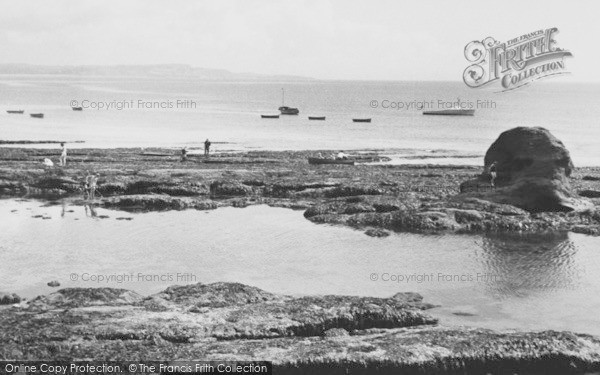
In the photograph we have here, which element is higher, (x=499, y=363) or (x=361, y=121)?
(x=361, y=121)

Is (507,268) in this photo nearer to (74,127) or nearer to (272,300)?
(272,300)

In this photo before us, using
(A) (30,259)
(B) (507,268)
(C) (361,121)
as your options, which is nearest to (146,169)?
(A) (30,259)

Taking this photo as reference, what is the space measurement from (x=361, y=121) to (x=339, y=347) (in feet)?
432

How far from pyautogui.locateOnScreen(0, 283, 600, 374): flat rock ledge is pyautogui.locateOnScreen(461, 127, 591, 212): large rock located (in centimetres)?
2276

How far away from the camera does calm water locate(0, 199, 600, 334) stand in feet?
88.1

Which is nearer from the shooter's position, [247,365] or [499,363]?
[247,365]

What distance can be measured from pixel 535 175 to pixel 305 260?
18975mm

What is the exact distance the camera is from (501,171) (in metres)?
46.5

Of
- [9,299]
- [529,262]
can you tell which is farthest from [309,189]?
[9,299]

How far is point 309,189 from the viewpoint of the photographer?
50.9 meters

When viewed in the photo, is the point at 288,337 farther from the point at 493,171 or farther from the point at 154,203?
the point at 493,171

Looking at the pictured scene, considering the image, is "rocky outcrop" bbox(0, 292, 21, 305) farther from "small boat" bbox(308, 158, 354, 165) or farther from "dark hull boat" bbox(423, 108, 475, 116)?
"dark hull boat" bbox(423, 108, 475, 116)

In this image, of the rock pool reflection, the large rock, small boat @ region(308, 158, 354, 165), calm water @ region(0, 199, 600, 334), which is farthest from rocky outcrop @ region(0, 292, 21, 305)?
small boat @ region(308, 158, 354, 165)

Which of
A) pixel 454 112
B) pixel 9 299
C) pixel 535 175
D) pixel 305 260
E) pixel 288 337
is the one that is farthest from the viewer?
pixel 454 112
